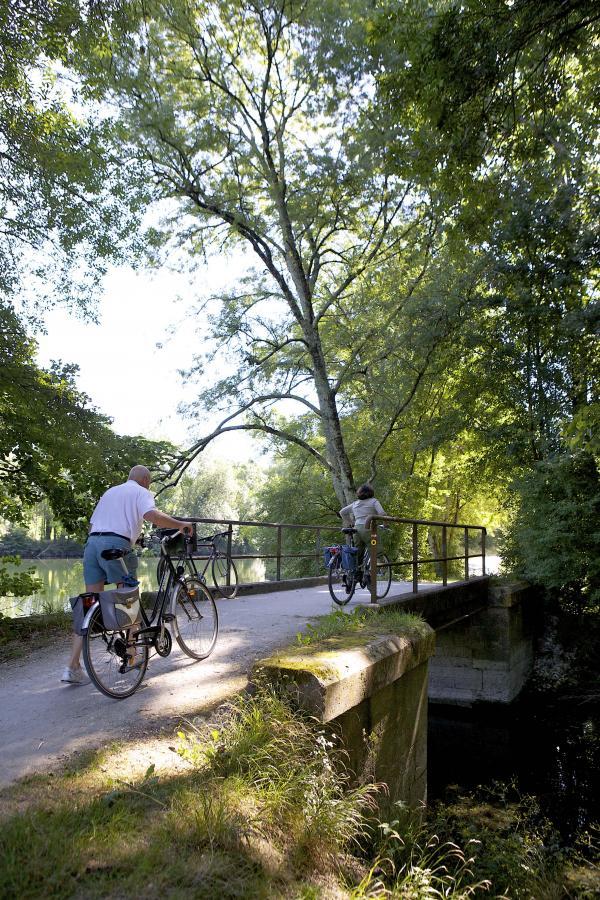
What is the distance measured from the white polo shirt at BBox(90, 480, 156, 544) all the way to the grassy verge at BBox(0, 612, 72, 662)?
2265 millimetres

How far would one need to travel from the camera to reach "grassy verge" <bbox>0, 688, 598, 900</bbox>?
96.7 inches

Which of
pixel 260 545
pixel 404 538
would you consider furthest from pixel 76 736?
pixel 260 545

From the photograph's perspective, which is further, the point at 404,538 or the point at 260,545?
the point at 260,545

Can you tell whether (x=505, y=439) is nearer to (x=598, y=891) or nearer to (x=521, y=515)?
(x=521, y=515)

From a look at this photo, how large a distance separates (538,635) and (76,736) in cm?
1467

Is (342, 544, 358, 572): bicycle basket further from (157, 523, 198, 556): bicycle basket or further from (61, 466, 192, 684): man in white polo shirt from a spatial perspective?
(61, 466, 192, 684): man in white polo shirt

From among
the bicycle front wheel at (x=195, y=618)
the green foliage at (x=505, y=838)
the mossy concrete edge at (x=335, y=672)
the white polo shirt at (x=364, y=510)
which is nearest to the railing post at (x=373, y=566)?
the white polo shirt at (x=364, y=510)

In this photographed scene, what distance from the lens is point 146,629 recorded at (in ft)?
15.9

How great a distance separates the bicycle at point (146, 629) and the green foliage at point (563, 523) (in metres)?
8.93

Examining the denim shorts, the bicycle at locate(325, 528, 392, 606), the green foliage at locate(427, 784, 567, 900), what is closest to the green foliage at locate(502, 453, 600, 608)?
the bicycle at locate(325, 528, 392, 606)

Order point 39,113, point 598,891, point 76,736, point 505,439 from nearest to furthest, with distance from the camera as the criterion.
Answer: point 76,736, point 598,891, point 39,113, point 505,439

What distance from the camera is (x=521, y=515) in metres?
14.9

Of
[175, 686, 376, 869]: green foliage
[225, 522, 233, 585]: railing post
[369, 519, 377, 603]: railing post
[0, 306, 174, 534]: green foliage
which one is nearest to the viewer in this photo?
[175, 686, 376, 869]: green foliage

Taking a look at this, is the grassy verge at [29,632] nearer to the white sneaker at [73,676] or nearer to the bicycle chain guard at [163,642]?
the white sneaker at [73,676]
